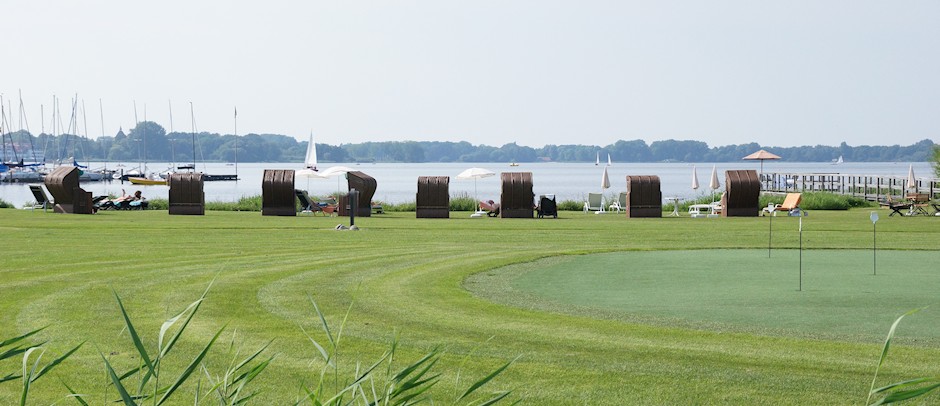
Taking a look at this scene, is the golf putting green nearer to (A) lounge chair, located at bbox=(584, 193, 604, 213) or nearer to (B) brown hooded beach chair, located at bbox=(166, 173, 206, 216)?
(B) brown hooded beach chair, located at bbox=(166, 173, 206, 216)

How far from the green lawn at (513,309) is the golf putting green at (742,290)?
0.05m

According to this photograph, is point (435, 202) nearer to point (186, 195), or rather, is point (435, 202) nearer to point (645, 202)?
point (645, 202)

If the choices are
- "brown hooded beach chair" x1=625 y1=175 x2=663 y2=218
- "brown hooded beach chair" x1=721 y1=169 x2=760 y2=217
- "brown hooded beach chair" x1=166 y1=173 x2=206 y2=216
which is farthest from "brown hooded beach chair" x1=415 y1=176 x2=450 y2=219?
"brown hooded beach chair" x1=721 y1=169 x2=760 y2=217

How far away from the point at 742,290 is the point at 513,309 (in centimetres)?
310

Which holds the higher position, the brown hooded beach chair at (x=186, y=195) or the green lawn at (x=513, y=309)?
the brown hooded beach chair at (x=186, y=195)

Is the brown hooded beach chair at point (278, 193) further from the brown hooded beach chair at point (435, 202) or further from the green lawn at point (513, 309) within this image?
the green lawn at point (513, 309)

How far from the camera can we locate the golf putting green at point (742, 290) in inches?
436

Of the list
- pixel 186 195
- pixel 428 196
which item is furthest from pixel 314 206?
pixel 428 196

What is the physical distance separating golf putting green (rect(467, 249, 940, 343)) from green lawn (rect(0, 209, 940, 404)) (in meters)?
0.05

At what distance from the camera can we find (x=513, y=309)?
483 inches

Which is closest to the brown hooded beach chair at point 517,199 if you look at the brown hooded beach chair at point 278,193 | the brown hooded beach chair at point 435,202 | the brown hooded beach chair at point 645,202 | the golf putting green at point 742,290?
the brown hooded beach chair at point 435,202

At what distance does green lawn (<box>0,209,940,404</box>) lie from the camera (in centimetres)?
859

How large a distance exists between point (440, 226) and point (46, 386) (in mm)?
21051

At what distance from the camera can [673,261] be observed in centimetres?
1755
